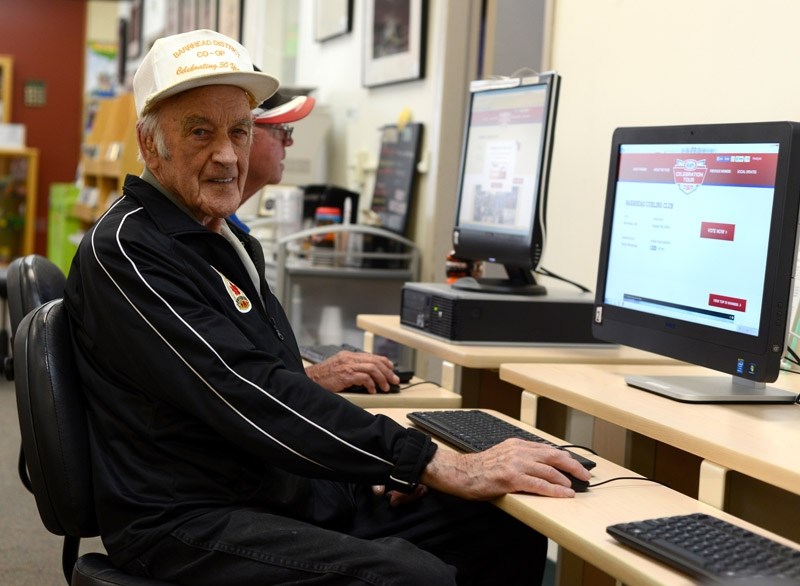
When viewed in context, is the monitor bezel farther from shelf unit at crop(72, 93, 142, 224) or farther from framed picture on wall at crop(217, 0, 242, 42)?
shelf unit at crop(72, 93, 142, 224)

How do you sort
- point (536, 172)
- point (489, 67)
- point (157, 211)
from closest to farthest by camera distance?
point (157, 211) < point (536, 172) < point (489, 67)

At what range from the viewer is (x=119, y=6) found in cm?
1161

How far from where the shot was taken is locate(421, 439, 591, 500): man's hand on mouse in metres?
1.43

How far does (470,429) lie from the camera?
1.74 meters

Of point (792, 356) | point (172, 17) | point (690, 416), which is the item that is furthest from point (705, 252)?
point (172, 17)

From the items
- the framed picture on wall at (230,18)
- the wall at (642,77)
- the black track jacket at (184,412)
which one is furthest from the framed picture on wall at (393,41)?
the black track jacket at (184,412)

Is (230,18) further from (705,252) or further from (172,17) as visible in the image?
(705,252)

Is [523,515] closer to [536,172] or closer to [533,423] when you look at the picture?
[533,423]

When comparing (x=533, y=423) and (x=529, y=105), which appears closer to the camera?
(x=533, y=423)

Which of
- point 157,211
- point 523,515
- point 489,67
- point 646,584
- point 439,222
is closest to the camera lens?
point 646,584

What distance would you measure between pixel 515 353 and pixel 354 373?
418 mm

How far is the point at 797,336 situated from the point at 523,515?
3.37 feet

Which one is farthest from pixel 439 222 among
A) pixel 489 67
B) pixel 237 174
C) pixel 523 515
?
pixel 523 515

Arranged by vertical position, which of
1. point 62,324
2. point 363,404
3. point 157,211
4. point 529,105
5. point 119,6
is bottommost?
point 363,404
